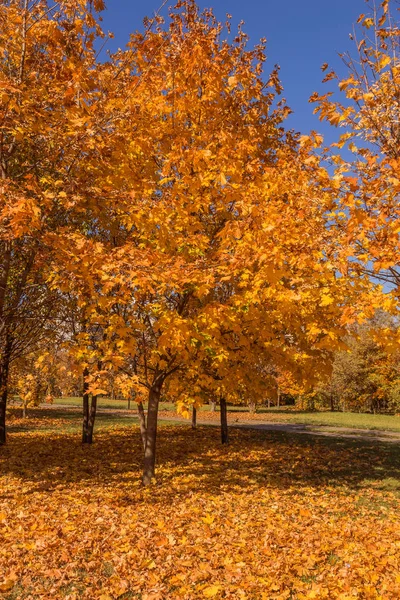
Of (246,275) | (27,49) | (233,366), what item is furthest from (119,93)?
(233,366)

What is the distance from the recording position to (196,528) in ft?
19.8

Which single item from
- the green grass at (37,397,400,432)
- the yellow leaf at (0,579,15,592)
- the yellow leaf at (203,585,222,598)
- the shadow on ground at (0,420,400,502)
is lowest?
the green grass at (37,397,400,432)

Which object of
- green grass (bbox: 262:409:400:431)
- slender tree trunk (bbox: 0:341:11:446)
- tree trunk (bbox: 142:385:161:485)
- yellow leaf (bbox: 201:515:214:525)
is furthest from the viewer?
green grass (bbox: 262:409:400:431)

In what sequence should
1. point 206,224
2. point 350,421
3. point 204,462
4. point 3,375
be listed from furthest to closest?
point 350,421
point 3,375
point 204,462
point 206,224

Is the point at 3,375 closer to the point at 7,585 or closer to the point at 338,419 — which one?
the point at 7,585

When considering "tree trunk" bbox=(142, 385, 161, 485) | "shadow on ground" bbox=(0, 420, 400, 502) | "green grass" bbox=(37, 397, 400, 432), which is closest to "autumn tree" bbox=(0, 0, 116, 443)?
"tree trunk" bbox=(142, 385, 161, 485)

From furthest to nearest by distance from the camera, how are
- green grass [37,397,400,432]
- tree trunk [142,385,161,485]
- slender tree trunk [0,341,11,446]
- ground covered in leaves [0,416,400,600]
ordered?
green grass [37,397,400,432] < slender tree trunk [0,341,11,446] < tree trunk [142,385,161,485] < ground covered in leaves [0,416,400,600]

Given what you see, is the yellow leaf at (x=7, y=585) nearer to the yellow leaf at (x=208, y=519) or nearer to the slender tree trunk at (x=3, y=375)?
the yellow leaf at (x=208, y=519)

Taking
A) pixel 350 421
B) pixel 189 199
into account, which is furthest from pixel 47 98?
pixel 350 421

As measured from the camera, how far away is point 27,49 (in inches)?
252

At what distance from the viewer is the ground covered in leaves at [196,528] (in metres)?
4.27

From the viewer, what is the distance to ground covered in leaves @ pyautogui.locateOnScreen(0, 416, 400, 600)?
14.0 ft

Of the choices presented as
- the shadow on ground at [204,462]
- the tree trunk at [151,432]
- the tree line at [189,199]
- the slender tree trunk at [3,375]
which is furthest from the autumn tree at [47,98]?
the slender tree trunk at [3,375]

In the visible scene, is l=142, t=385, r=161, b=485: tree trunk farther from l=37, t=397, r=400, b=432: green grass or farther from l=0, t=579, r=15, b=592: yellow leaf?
l=37, t=397, r=400, b=432: green grass
